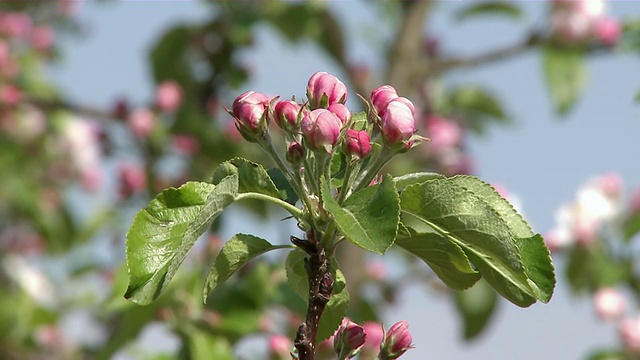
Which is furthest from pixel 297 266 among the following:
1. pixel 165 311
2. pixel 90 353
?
pixel 90 353

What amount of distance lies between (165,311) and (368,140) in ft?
4.03

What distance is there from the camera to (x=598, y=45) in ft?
11.7

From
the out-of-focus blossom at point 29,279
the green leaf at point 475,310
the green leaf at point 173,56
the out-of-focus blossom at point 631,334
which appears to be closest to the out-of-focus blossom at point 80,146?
the out-of-focus blossom at point 29,279

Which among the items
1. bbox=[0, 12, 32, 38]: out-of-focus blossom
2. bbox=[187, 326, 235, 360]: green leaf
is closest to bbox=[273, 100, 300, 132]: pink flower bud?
bbox=[187, 326, 235, 360]: green leaf

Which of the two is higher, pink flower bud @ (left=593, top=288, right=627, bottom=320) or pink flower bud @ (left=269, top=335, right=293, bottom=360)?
pink flower bud @ (left=593, top=288, right=627, bottom=320)

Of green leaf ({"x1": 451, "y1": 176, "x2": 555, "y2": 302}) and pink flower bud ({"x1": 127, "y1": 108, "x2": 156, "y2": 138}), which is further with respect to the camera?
pink flower bud ({"x1": 127, "y1": 108, "x2": 156, "y2": 138})

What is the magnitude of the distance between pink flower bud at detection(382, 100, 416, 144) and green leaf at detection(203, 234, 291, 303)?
0.57 feet

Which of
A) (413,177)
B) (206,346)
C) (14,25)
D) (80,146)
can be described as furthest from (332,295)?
(14,25)

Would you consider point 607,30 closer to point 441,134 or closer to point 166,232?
point 441,134

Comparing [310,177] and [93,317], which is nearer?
[310,177]

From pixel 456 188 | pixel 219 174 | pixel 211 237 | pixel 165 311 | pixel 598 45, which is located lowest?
pixel 456 188

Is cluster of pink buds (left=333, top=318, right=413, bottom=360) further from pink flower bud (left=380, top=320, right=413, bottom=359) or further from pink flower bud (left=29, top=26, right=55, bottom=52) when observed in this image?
pink flower bud (left=29, top=26, right=55, bottom=52)

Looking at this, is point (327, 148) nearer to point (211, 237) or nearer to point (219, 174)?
point (219, 174)

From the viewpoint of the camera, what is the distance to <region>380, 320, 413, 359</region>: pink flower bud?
3.53ft
